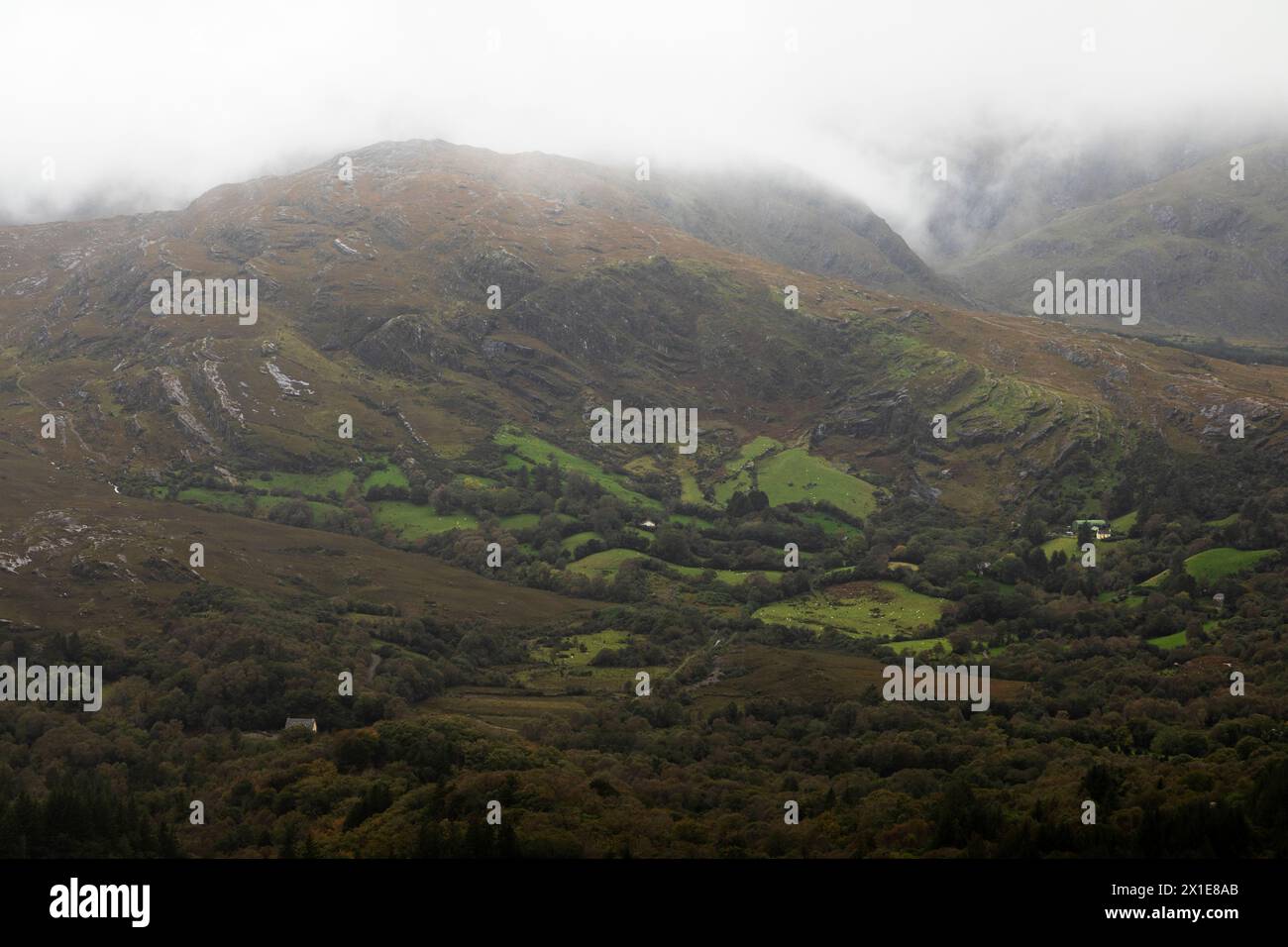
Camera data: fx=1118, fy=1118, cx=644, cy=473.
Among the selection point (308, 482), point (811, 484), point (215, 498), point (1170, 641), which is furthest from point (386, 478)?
point (1170, 641)

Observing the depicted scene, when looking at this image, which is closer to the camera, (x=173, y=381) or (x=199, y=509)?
(x=199, y=509)

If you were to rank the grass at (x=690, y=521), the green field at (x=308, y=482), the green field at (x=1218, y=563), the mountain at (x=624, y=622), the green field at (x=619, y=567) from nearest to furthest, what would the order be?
1. the mountain at (x=624, y=622)
2. the green field at (x=1218, y=563)
3. the green field at (x=619, y=567)
4. the green field at (x=308, y=482)
5. the grass at (x=690, y=521)

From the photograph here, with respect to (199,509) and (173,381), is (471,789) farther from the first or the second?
(173,381)

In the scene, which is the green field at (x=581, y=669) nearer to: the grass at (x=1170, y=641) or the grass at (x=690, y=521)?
the grass at (x=690, y=521)

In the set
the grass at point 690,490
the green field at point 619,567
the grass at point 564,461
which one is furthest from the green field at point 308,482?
the grass at point 690,490
